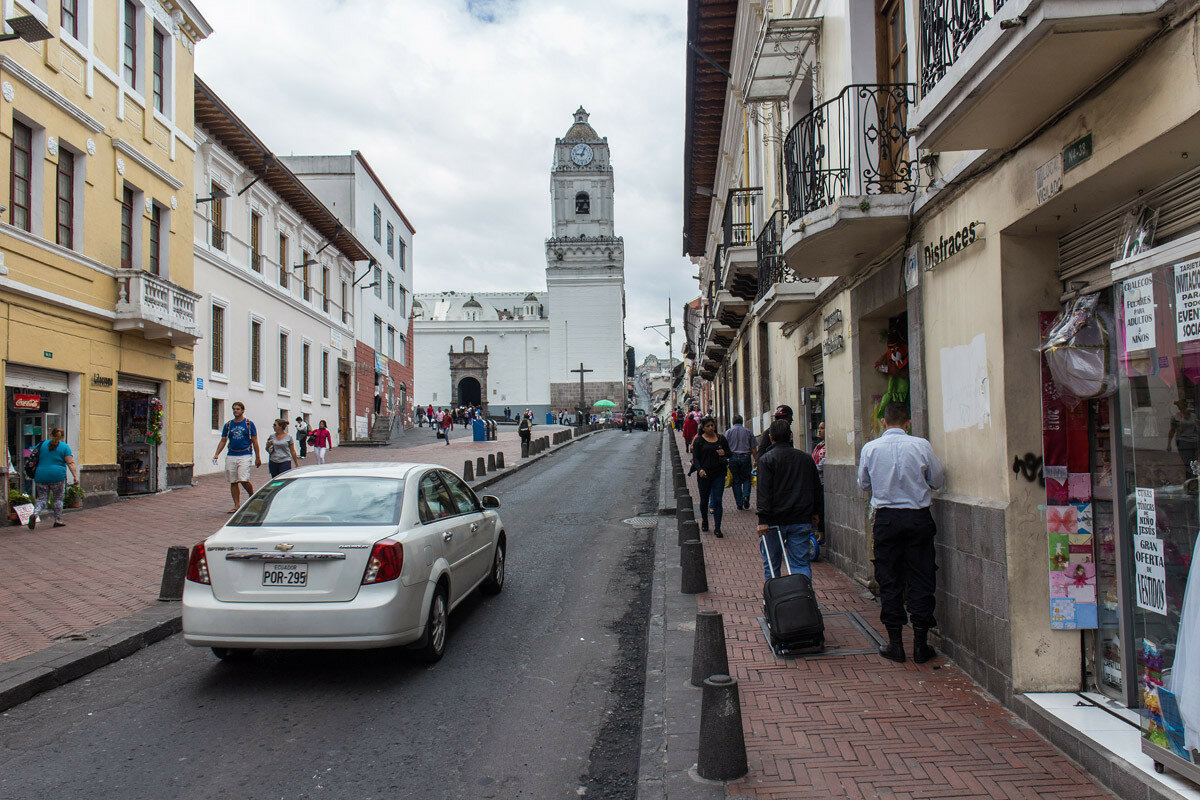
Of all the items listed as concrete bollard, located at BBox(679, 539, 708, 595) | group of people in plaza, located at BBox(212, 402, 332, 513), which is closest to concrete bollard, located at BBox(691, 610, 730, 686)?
concrete bollard, located at BBox(679, 539, 708, 595)

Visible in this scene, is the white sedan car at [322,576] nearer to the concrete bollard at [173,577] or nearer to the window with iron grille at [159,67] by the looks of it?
the concrete bollard at [173,577]

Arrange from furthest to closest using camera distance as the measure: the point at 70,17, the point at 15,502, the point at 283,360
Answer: the point at 283,360, the point at 70,17, the point at 15,502

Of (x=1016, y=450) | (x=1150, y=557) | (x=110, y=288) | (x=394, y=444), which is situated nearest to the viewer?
(x=1150, y=557)

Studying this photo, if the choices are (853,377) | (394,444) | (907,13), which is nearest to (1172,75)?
(907,13)

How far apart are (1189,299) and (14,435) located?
15.5 metres

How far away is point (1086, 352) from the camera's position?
14.7 ft

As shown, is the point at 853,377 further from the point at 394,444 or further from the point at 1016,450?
the point at 394,444

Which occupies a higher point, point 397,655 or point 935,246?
point 935,246

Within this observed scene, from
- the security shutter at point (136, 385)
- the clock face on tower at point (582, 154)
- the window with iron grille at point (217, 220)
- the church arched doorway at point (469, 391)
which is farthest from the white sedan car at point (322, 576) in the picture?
the clock face on tower at point (582, 154)

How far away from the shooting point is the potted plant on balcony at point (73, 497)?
1428 centimetres

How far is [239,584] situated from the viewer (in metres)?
5.69

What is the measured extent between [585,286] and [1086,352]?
2931 inches

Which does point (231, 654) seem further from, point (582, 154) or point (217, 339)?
point (582, 154)

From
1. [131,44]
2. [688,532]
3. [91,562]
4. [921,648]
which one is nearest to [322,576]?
[921,648]
